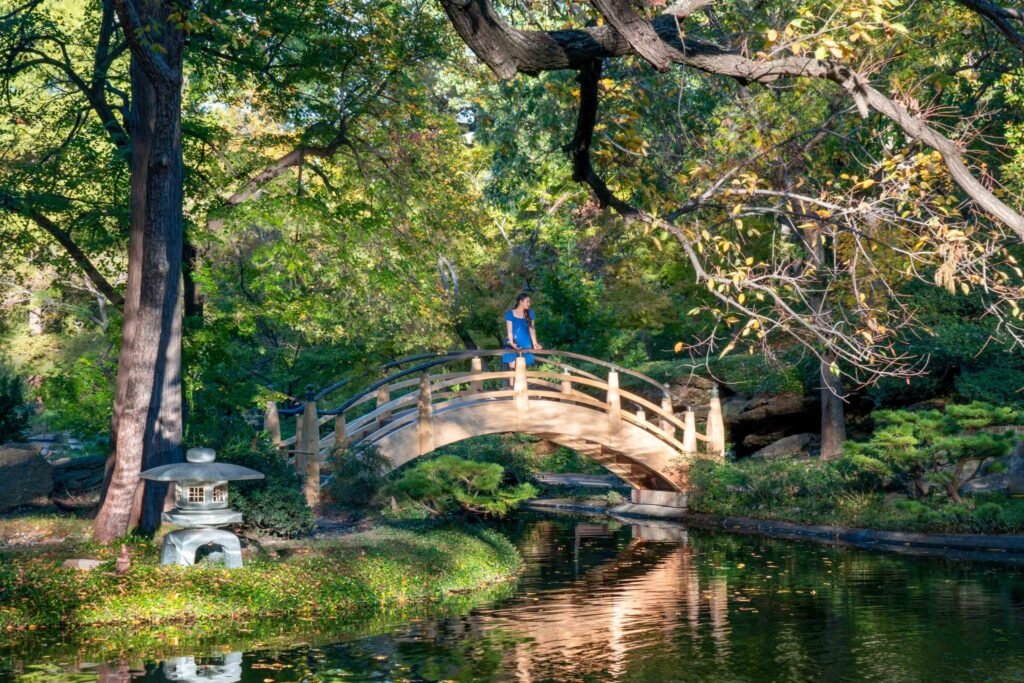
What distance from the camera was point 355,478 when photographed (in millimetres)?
19203

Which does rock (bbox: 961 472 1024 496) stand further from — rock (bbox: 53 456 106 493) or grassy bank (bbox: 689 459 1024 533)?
rock (bbox: 53 456 106 493)

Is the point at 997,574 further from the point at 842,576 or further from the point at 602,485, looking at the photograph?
the point at 602,485

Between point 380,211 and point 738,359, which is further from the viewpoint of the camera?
point 738,359

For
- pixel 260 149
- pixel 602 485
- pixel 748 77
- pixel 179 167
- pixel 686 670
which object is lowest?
pixel 686 670

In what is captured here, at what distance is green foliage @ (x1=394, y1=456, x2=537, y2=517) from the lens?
19.9 metres

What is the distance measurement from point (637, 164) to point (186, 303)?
35.0 feet

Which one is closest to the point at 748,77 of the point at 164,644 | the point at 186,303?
the point at 164,644

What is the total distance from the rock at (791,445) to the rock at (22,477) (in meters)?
16.0

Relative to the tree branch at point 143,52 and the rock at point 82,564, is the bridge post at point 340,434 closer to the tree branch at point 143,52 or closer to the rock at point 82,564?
the rock at point 82,564

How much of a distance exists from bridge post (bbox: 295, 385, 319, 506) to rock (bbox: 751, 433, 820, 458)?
1263 centimetres

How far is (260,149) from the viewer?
70.3 feet

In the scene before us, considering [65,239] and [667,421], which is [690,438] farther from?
[65,239]

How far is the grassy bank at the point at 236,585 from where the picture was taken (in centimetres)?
1275

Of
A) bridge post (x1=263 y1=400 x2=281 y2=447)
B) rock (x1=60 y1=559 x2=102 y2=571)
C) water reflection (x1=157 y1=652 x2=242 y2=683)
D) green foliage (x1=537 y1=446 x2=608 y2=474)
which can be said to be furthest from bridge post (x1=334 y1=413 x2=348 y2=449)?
green foliage (x1=537 y1=446 x2=608 y2=474)
